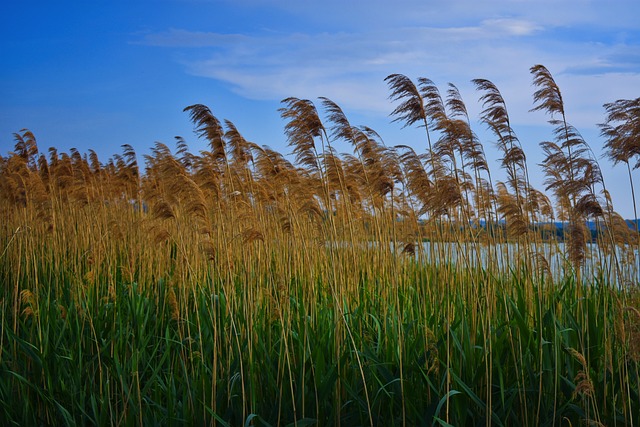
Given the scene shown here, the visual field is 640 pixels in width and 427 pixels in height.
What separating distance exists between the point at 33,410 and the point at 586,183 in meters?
4.29

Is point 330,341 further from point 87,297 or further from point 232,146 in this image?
point 87,297

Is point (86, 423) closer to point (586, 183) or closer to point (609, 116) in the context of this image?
point (586, 183)

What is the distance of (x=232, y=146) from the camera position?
5121mm

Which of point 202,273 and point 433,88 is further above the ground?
point 433,88

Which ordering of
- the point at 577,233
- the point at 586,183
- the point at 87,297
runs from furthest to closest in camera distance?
the point at 87,297
the point at 577,233
the point at 586,183

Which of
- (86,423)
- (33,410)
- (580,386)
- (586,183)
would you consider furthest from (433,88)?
(33,410)

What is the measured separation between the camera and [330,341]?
13.3 ft

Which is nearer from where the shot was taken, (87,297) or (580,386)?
(580,386)

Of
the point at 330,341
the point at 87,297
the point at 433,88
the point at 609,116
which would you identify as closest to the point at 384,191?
the point at 433,88

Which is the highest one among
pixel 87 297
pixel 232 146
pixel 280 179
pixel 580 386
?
pixel 232 146

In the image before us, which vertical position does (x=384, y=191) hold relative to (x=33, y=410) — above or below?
above

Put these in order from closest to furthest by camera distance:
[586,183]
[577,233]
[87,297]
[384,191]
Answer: [586,183] < [577,233] < [384,191] < [87,297]

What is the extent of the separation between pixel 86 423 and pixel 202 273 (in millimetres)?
2878

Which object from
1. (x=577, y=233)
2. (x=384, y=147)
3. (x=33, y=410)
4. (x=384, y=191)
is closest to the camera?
(x=577, y=233)
